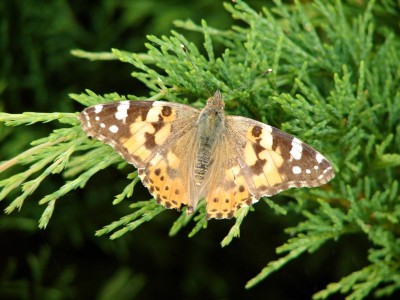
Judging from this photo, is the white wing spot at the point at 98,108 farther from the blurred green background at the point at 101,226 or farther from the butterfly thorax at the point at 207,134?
the blurred green background at the point at 101,226

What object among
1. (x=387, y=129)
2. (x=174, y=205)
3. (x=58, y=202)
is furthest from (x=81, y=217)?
(x=387, y=129)

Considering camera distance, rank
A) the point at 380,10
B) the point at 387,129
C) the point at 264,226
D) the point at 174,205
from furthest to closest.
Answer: the point at 264,226
the point at 380,10
the point at 387,129
the point at 174,205

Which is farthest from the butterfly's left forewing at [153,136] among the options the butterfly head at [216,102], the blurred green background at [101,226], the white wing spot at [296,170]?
the blurred green background at [101,226]

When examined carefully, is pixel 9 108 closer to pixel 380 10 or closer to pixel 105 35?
pixel 105 35

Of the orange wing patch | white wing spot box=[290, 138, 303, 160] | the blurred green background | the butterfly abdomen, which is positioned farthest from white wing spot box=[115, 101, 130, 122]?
the blurred green background

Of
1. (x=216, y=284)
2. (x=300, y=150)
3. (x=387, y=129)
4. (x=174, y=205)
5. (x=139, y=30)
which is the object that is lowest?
(x=216, y=284)

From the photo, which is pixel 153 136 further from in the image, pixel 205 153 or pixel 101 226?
pixel 101 226

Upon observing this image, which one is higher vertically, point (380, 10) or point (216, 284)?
point (380, 10)
